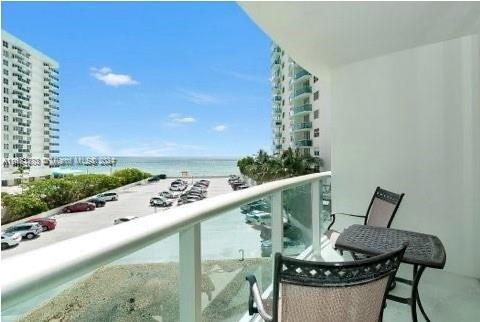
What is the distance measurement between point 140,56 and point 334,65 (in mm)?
70033

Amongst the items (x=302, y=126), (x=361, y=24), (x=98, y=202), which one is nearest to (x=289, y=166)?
(x=302, y=126)

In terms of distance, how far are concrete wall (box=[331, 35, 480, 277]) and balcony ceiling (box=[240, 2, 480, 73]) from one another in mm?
172

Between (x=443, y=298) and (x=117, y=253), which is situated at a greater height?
(x=117, y=253)

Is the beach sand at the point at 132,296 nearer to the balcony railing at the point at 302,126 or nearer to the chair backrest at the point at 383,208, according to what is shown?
the chair backrest at the point at 383,208

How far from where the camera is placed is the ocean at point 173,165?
6160cm

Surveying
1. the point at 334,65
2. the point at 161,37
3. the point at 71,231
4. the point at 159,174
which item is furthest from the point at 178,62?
the point at 334,65

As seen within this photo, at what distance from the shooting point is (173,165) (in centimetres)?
8262

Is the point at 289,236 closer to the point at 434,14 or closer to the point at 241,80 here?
the point at 434,14

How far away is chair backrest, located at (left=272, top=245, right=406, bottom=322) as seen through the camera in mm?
1155

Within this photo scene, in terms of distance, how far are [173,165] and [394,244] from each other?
269 feet

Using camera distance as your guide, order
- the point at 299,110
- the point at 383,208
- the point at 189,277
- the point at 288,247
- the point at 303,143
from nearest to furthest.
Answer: the point at 189,277 < the point at 288,247 < the point at 383,208 < the point at 303,143 < the point at 299,110

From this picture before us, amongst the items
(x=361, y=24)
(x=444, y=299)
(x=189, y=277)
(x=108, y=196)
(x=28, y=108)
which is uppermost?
(x=28, y=108)

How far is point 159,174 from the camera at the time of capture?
67562 millimetres

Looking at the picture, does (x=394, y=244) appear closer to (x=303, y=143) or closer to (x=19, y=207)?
(x=303, y=143)
